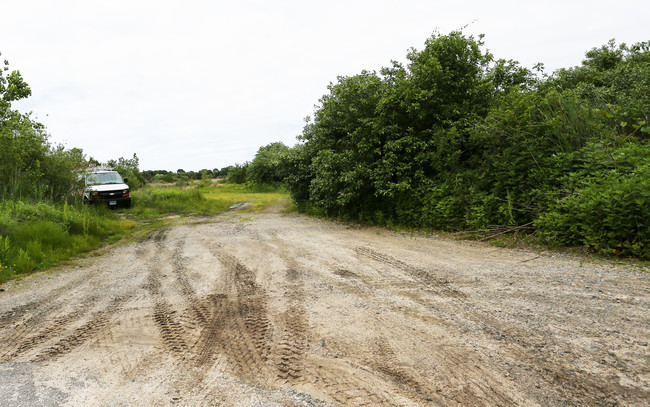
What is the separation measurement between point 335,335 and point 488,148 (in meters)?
7.15

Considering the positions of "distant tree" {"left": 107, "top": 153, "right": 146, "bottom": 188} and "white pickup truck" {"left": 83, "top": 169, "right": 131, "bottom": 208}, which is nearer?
"white pickup truck" {"left": 83, "top": 169, "right": 131, "bottom": 208}

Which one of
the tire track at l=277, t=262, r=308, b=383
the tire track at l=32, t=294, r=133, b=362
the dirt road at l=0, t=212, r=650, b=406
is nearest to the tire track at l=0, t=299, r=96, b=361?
the dirt road at l=0, t=212, r=650, b=406

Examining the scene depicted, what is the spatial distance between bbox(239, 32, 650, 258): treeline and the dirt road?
1.28 m

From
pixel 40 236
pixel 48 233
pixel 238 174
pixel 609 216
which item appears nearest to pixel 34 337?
pixel 40 236

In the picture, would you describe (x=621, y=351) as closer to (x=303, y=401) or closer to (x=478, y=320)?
(x=478, y=320)

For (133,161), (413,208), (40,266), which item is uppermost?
(133,161)

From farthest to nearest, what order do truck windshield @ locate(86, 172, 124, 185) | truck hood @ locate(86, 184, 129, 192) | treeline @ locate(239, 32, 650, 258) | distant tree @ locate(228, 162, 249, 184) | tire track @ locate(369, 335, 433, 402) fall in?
distant tree @ locate(228, 162, 249, 184), truck windshield @ locate(86, 172, 124, 185), truck hood @ locate(86, 184, 129, 192), treeline @ locate(239, 32, 650, 258), tire track @ locate(369, 335, 433, 402)

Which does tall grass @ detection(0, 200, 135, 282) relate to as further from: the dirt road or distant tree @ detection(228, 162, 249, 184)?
distant tree @ detection(228, 162, 249, 184)

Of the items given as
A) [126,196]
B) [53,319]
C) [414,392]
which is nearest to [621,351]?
[414,392]

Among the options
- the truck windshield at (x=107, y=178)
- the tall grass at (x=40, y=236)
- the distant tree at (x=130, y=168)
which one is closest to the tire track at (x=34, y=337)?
the tall grass at (x=40, y=236)

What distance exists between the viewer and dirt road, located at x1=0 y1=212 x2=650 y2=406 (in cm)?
242

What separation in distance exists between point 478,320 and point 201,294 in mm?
3337

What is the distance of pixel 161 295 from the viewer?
4668 millimetres

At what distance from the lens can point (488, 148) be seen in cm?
866
